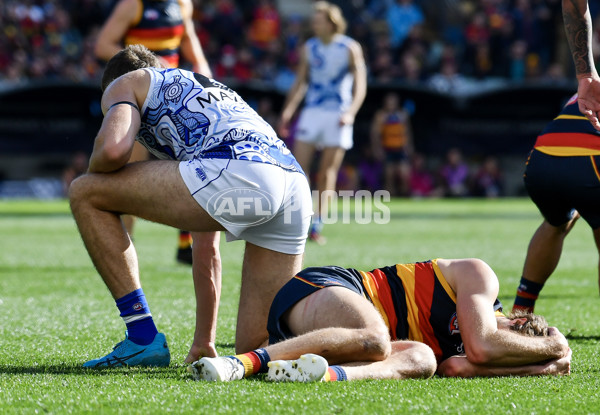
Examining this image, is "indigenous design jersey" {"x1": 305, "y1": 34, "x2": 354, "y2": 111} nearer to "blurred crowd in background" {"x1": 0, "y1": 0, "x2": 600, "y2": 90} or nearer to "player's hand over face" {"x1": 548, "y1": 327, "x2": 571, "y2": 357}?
"player's hand over face" {"x1": 548, "y1": 327, "x2": 571, "y2": 357}

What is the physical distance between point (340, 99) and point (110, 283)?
24.6ft

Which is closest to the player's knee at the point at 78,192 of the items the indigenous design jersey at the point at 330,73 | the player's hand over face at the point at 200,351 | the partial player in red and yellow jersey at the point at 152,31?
the player's hand over face at the point at 200,351

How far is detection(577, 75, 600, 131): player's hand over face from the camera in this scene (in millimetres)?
4195

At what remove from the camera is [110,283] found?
12.8 ft

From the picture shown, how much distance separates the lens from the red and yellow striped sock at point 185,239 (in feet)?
24.2

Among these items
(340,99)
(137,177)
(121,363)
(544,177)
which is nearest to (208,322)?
(121,363)

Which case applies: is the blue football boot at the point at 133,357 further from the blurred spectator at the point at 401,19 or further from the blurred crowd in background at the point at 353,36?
the blurred spectator at the point at 401,19

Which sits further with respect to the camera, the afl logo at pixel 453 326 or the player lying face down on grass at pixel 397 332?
the afl logo at pixel 453 326

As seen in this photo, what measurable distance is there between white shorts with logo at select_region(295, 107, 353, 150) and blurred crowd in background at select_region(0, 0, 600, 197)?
1010 cm

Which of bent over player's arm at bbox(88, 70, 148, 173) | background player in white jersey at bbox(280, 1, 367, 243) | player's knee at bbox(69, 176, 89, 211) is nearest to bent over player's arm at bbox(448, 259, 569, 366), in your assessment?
bent over player's arm at bbox(88, 70, 148, 173)

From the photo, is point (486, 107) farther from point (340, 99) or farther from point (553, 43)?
point (340, 99)

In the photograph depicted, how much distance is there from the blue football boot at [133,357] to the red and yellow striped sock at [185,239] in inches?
139

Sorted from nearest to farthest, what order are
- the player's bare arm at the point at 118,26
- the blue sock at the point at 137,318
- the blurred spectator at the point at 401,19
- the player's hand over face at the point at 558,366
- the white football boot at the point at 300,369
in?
the white football boot at the point at 300,369, the player's hand over face at the point at 558,366, the blue sock at the point at 137,318, the player's bare arm at the point at 118,26, the blurred spectator at the point at 401,19

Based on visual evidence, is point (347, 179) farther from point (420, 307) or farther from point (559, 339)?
point (559, 339)
